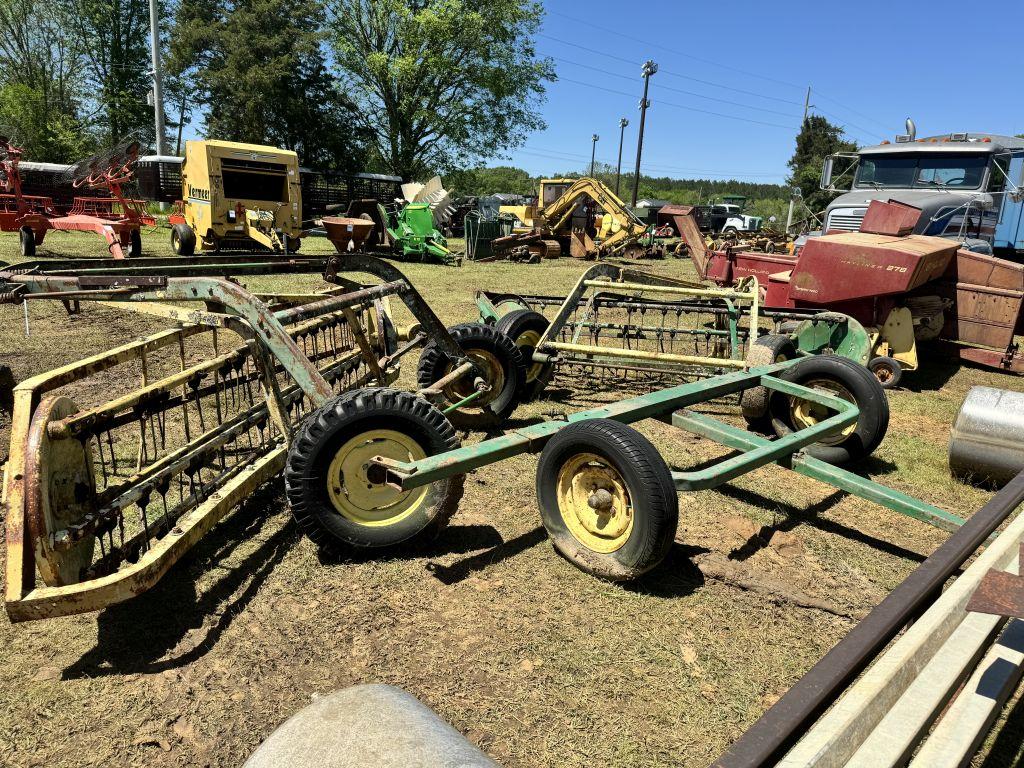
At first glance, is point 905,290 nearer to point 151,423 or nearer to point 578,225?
point 151,423

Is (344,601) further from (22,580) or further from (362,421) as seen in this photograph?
(22,580)

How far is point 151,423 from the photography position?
11.1 feet

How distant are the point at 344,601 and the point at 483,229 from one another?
15.9 meters

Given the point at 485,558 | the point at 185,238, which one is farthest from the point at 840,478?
the point at 185,238

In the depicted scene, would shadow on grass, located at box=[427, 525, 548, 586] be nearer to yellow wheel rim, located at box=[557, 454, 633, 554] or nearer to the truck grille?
yellow wheel rim, located at box=[557, 454, 633, 554]

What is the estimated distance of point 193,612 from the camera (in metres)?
2.72

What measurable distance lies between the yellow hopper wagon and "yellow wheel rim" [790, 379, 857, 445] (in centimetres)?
1150

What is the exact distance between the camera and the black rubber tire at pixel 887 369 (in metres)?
6.39

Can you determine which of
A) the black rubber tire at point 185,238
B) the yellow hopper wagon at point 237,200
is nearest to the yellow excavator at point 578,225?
the yellow hopper wagon at point 237,200

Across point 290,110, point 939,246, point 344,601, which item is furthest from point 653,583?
point 290,110

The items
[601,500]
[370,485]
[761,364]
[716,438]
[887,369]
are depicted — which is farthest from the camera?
[887,369]

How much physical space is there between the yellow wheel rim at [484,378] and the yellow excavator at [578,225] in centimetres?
1357

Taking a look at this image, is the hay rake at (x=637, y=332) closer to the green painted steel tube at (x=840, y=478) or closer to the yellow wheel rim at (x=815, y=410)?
the yellow wheel rim at (x=815, y=410)

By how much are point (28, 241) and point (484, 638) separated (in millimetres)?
14185
